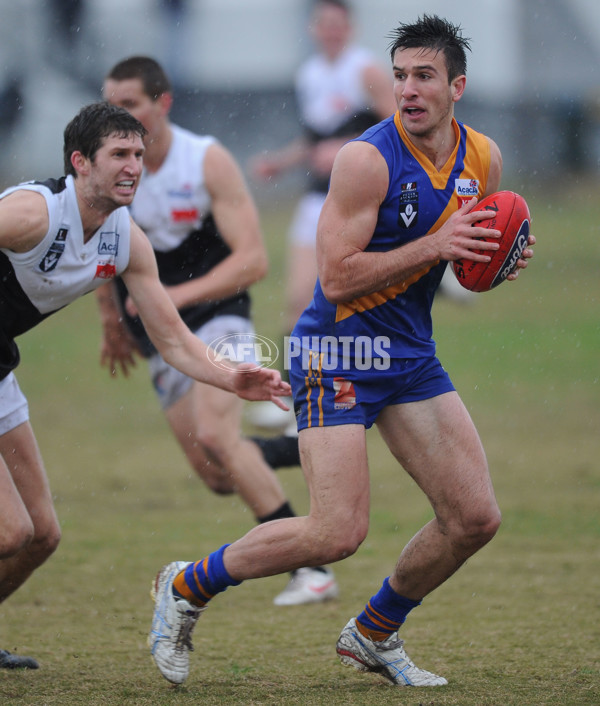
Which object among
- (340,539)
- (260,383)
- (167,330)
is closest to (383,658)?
(340,539)

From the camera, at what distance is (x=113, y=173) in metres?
4.56

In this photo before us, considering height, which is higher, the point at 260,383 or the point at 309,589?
the point at 260,383

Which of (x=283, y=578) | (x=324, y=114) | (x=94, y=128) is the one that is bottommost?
(x=283, y=578)

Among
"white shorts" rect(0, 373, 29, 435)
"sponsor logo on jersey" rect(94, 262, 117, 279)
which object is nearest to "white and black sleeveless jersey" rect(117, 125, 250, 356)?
"sponsor logo on jersey" rect(94, 262, 117, 279)

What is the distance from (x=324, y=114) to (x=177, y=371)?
450 centimetres

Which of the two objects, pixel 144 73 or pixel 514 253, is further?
pixel 144 73

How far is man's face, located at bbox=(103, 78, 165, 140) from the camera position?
20.9 feet

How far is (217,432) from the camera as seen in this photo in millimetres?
6234

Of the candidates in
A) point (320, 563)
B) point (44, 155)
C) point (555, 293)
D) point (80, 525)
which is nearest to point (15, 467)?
point (320, 563)

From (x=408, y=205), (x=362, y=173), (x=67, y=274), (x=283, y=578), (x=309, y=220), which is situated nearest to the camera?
(x=362, y=173)

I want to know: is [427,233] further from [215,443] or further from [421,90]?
[215,443]

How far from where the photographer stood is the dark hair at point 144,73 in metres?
6.36

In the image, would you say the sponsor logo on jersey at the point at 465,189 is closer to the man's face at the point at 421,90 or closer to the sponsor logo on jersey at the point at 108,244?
the man's face at the point at 421,90

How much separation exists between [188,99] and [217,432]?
1012 inches
